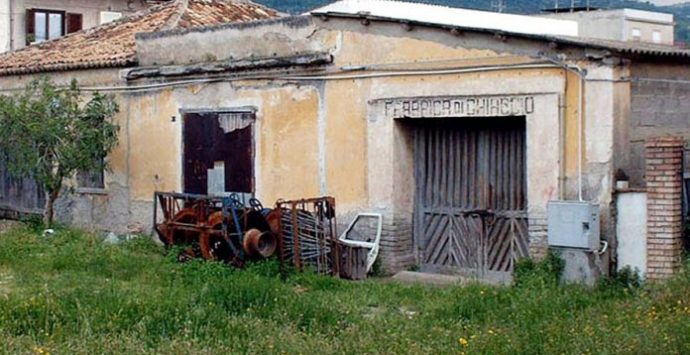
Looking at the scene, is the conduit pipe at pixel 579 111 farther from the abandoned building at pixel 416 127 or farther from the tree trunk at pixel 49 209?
the tree trunk at pixel 49 209

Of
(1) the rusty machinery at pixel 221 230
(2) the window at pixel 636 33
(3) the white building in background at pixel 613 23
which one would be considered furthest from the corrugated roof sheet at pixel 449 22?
(2) the window at pixel 636 33

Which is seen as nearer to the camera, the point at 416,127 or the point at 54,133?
the point at 416,127

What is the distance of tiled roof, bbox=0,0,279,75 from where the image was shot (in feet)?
67.9

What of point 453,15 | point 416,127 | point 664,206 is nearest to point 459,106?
point 416,127

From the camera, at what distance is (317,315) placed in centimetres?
1127

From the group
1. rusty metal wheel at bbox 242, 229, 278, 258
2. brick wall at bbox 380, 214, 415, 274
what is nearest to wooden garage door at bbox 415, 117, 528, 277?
brick wall at bbox 380, 214, 415, 274

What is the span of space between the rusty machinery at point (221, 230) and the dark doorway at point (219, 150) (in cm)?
152

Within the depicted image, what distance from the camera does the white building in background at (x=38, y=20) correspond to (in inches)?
1216

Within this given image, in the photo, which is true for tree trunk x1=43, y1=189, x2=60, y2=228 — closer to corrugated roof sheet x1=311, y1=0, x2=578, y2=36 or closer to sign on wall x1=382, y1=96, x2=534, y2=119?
corrugated roof sheet x1=311, y1=0, x2=578, y2=36

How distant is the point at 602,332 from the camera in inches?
379

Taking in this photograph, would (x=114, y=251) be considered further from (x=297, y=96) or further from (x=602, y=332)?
(x=602, y=332)

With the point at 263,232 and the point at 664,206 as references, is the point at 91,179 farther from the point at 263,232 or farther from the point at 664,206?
the point at 664,206

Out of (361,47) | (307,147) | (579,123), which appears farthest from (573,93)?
(307,147)

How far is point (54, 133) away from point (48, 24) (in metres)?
12.9
